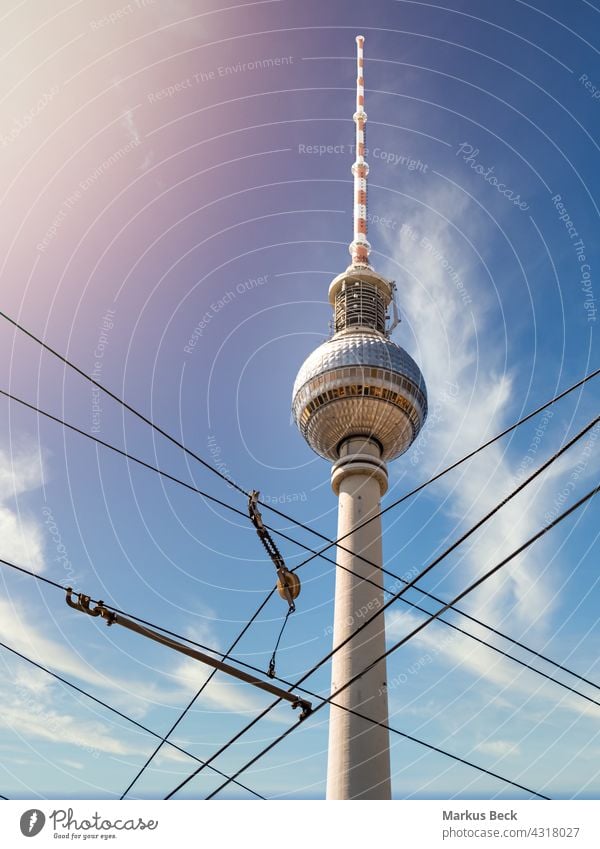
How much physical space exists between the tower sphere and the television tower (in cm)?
10

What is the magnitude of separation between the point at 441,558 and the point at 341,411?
4754cm

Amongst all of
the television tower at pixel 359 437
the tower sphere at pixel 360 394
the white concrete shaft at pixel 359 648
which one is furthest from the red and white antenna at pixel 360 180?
the white concrete shaft at pixel 359 648

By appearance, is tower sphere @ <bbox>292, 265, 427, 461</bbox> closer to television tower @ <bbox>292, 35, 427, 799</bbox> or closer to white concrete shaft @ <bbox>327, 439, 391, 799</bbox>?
television tower @ <bbox>292, 35, 427, 799</bbox>

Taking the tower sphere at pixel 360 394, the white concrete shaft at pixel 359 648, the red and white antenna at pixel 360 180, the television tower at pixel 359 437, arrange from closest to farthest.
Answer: the white concrete shaft at pixel 359 648, the television tower at pixel 359 437, the tower sphere at pixel 360 394, the red and white antenna at pixel 360 180

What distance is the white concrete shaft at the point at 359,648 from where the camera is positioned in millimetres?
40344

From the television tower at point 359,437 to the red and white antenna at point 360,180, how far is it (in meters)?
0.11

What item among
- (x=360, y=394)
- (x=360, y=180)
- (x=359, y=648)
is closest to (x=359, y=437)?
(x=360, y=394)

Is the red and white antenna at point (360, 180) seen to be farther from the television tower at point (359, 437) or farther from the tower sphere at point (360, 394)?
the tower sphere at point (360, 394)

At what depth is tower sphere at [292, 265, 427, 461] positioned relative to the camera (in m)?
59.2

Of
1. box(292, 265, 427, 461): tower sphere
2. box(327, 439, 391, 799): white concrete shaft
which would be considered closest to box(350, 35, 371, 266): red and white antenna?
box(292, 265, 427, 461): tower sphere

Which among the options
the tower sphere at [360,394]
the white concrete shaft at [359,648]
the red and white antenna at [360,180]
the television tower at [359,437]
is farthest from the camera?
the red and white antenna at [360,180]

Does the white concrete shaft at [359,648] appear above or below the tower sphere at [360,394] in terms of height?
below

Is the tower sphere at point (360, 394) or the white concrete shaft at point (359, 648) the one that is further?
the tower sphere at point (360, 394)
